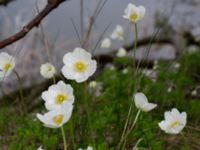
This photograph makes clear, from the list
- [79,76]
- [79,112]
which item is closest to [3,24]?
[79,112]

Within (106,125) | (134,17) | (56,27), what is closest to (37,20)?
(134,17)

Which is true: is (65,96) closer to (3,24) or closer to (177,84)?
(177,84)

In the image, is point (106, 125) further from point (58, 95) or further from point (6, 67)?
point (58, 95)

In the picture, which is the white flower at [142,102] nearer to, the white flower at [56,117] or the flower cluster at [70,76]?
the flower cluster at [70,76]

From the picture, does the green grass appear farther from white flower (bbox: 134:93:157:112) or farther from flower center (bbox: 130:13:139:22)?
flower center (bbox: 130:13:139:22)

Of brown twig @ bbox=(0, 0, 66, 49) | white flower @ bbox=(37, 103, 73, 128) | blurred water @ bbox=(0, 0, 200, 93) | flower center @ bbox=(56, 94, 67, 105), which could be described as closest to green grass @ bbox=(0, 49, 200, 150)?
flower center @ bbox=(56, 94, 67, 105)
